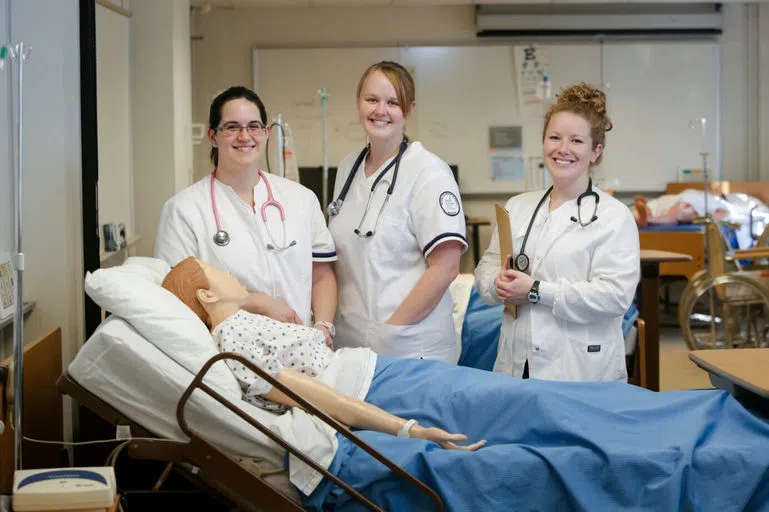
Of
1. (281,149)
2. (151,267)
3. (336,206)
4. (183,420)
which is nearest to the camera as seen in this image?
(183,420)

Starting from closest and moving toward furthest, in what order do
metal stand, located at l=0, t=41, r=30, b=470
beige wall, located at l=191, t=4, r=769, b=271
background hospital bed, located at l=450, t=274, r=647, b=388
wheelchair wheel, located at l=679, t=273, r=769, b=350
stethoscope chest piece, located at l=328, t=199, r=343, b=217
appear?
metal stand, located at l=0, t=41, r=30, b=470, stethoscope chest piece, located at l=328, t=199, r=343, b=217, background hospital bed, located at l=450, t=274, r=647, b=388, wheelchair wheel, located at l=679, t=273, r=769, b=350, beige wall, located at l=191, t=4, r=769, b=271

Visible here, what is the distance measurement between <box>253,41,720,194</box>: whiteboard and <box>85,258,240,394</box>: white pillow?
5360mm

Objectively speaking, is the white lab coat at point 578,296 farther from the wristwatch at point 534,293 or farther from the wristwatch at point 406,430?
the wristwatch at point 406,430

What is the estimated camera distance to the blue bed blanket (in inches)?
77.5

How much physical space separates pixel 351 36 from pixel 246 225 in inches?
205

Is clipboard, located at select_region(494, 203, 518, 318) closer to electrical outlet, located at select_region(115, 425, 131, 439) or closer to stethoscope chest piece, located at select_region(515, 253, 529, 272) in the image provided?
stethoscope chest piece, located at select_region(515, 253, 529, 272)

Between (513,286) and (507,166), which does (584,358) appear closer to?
(513,286)

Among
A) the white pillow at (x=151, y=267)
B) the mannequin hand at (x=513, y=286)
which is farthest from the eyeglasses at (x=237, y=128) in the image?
the mannequin hand at (x=513, y=286)

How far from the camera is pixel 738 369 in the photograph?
2.27 metres

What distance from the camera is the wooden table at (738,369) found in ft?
7.07

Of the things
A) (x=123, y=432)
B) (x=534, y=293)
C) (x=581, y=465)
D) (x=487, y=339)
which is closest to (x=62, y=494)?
(x=123, y=432)

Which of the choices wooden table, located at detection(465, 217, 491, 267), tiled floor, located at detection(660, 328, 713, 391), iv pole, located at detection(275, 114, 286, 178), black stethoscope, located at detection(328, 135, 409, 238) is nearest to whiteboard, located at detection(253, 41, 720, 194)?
wooden table, located at detection(465, 217, 491, 267)

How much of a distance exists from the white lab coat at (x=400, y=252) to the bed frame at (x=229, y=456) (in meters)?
0.69

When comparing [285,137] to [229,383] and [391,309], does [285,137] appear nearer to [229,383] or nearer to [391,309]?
[391,309]
